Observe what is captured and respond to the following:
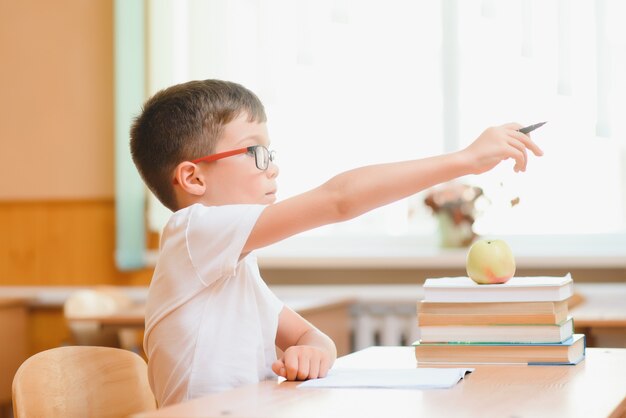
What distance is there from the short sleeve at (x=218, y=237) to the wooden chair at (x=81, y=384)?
0.89ft

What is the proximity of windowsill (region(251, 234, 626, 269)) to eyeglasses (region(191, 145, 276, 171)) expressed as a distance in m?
2.47

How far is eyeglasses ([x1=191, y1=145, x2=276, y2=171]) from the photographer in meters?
1.62

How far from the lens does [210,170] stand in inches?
64.1

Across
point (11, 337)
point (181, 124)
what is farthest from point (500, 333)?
point (11, 337)

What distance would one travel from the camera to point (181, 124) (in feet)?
5.51

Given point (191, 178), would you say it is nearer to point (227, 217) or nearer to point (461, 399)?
point (227, 217)

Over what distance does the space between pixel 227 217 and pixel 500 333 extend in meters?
0.49

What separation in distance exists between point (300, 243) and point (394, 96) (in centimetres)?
77

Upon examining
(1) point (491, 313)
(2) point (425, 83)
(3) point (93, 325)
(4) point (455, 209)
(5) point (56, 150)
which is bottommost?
(3) point (93, 325)

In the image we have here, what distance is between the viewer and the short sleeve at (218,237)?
1.40 meters

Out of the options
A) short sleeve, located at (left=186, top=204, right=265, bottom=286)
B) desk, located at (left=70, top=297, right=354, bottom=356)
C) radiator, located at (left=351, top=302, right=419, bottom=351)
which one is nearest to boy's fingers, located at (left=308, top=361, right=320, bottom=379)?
short sleeve, located at (left=186, top=204, right=265, bottom=286)

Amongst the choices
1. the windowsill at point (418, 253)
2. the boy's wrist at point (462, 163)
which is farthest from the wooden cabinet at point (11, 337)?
the boy's wrist at point (462, 163)

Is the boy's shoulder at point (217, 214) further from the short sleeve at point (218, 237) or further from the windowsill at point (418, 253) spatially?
the windowsill at point (418, 253)

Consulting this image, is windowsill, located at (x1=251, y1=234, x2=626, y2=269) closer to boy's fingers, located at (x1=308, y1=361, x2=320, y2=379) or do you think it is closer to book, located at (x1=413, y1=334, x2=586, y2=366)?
book, located at (x1=413, y1=334, x2=586, y2=366)
